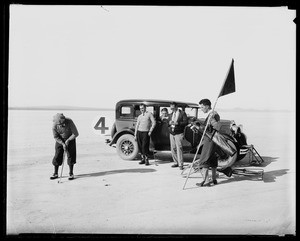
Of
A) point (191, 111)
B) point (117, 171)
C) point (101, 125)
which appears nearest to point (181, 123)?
point (191, 111)

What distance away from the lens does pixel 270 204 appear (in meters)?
4.54

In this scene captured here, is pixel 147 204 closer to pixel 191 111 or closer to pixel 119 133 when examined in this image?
pixel 119 133

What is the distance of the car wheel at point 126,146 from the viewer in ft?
25.4

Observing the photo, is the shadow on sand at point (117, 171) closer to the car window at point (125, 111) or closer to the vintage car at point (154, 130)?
the vintage car at point (154, 130)

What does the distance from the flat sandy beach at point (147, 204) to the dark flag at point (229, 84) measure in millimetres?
1226

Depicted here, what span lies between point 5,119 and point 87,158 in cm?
374

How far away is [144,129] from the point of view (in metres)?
7.32

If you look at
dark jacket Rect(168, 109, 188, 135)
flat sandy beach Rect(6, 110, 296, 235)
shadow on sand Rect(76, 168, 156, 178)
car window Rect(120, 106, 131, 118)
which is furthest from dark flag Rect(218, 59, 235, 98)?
car window Rect(120, 106, 131, 118)

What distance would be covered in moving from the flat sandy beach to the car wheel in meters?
1.67

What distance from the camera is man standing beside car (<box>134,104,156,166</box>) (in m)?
7.27

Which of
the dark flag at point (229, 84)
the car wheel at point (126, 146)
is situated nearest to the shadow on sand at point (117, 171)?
the car wheel at point (126, 146)

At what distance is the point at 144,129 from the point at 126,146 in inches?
33.6

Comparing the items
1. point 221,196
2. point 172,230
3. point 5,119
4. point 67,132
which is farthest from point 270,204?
point 5,119

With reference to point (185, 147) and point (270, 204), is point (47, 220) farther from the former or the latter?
point (185, 147)
